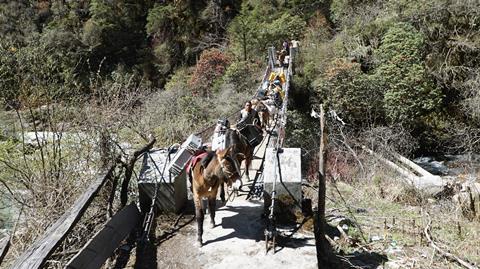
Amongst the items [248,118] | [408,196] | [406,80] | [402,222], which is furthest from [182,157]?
[406,80]

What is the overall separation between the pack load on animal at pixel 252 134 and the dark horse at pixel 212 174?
2079 millimetres

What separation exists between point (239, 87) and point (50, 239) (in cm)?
1808

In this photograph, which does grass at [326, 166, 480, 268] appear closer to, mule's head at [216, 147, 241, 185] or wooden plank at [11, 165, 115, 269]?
mule's head at [216, 147, 241, 185]

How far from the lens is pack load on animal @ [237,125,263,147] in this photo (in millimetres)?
7828

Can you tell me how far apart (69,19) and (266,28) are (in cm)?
1651

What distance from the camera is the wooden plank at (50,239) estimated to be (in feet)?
Answer: 12.1

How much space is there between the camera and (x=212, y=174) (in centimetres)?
539

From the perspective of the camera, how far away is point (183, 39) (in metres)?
32.0

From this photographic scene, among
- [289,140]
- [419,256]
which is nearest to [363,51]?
[289,140]

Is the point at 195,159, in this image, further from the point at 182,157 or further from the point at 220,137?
the point at 220,137

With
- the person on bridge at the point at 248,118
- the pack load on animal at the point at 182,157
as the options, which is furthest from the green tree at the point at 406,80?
the pack load on animal at the point at 182,157

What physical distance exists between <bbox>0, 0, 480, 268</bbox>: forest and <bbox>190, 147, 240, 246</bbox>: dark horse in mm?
1543

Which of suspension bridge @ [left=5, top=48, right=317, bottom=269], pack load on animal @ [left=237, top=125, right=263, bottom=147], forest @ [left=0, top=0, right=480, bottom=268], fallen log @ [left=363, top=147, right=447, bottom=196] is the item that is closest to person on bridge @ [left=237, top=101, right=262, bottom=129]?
pack load on animal @ [left=237, top=125, right=263, bottom=147]

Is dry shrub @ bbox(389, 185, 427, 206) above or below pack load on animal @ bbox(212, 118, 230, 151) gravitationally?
below
